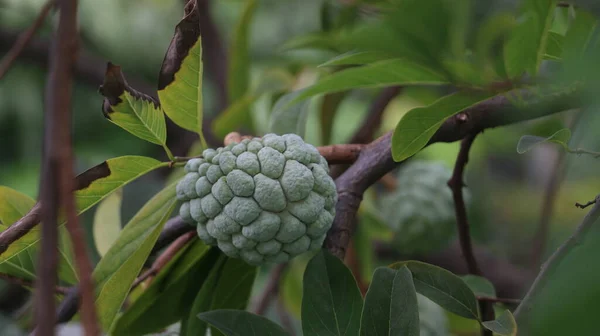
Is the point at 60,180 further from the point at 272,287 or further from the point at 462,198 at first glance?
the point at 272,287

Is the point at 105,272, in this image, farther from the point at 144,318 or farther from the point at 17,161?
the point at 17,161

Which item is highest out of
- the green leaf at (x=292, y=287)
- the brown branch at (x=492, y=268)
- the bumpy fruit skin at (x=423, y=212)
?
the bumpy fruit skin at (x=423, y=212)

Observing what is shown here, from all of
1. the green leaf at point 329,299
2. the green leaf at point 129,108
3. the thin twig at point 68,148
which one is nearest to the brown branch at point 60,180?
the thin twig at point 68,148

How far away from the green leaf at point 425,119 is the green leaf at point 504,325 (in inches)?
7.4

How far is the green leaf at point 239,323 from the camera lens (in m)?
0.70

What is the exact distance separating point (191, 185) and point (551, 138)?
38cm

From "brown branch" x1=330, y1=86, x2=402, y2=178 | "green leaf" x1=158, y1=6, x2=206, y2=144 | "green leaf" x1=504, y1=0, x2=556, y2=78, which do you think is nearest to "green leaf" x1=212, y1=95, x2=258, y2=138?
"brown branch" x1=330, y1=86, x2=402, y2=178

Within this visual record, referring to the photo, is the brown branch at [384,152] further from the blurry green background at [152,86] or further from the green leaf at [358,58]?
the blurry green background at [152,86]

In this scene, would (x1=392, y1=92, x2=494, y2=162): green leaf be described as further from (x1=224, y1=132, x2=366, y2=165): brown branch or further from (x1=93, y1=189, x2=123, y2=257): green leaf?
(x1=93, y1=189, x2=123, y2=257): green leaf

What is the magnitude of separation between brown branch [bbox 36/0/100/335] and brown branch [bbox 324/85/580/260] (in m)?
0.42

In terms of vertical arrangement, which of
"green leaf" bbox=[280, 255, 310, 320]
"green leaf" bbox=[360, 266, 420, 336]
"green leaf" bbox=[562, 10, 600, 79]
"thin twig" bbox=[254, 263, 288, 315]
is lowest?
"green leaf" bbox=[280, 255, 310, 320]

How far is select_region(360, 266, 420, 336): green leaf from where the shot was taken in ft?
2.12

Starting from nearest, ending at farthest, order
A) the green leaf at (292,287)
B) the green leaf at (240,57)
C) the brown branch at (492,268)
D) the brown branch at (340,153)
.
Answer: the brown branch at (340,153), the green leaf at (240,57), the green leaf at (292,287), the brown branch at (492,268)

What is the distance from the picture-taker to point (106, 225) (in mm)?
1028
